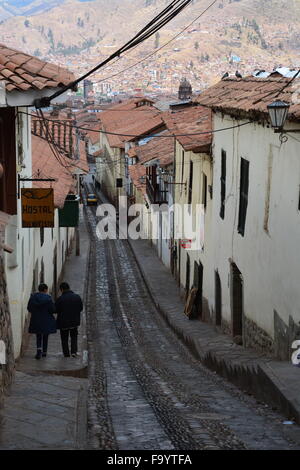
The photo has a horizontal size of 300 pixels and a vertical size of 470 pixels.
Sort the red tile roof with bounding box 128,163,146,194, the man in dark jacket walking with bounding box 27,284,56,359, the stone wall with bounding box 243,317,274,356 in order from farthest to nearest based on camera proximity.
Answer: the red tile roof with bounding box 128,163,146,194 < the stone wall with bounding box 243,317,274,356 < the man in dark jacket walking with bounding box 27,284,56,359

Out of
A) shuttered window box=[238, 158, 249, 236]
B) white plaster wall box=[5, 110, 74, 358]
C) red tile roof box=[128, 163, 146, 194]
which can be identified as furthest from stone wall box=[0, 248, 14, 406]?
red tile roof box=[128, 163, 146, 194]

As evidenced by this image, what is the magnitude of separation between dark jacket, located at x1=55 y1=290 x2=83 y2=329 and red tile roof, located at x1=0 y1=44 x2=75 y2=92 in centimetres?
417

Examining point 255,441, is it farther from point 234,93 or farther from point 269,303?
point 234,93

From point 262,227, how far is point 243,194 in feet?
6.80

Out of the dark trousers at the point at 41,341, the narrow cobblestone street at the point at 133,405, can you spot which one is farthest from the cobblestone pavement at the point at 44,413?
the dark trousers at the point at 41,341

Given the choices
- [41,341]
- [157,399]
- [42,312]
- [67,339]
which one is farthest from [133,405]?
[67,339]

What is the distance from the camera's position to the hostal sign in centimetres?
1516

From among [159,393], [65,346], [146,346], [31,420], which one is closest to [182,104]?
[146,346]

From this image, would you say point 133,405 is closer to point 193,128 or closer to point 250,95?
point 250,95

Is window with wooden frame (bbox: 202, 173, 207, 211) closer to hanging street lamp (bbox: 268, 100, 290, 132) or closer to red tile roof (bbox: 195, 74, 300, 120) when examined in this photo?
red tile roof (bbox: 195, 74, 300, 120)

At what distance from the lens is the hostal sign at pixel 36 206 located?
1516 centimetres

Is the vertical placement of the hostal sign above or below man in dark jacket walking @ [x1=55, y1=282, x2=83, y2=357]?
above
